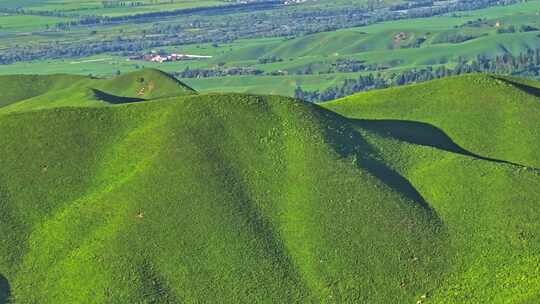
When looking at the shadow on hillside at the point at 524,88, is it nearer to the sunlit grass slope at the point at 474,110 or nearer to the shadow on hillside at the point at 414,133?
the sunlit grass slope at the point at 474,110

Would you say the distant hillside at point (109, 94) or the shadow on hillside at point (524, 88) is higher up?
the shadow on hillside at point (524, 88)

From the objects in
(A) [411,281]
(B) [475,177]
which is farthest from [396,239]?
(B) [475,177]

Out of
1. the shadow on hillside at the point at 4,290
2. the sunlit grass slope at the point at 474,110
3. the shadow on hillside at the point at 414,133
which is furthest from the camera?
the sunlit grass slope at the point at 474,110

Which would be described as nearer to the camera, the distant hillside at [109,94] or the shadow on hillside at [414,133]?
the shadow on hillside at [414,133]

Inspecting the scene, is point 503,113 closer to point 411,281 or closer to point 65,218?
point 411,281

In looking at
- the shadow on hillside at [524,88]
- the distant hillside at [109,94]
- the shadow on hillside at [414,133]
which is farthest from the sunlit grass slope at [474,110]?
the distant hillside at [109,94]

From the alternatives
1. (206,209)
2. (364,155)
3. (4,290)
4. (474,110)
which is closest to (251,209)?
(206,209)
